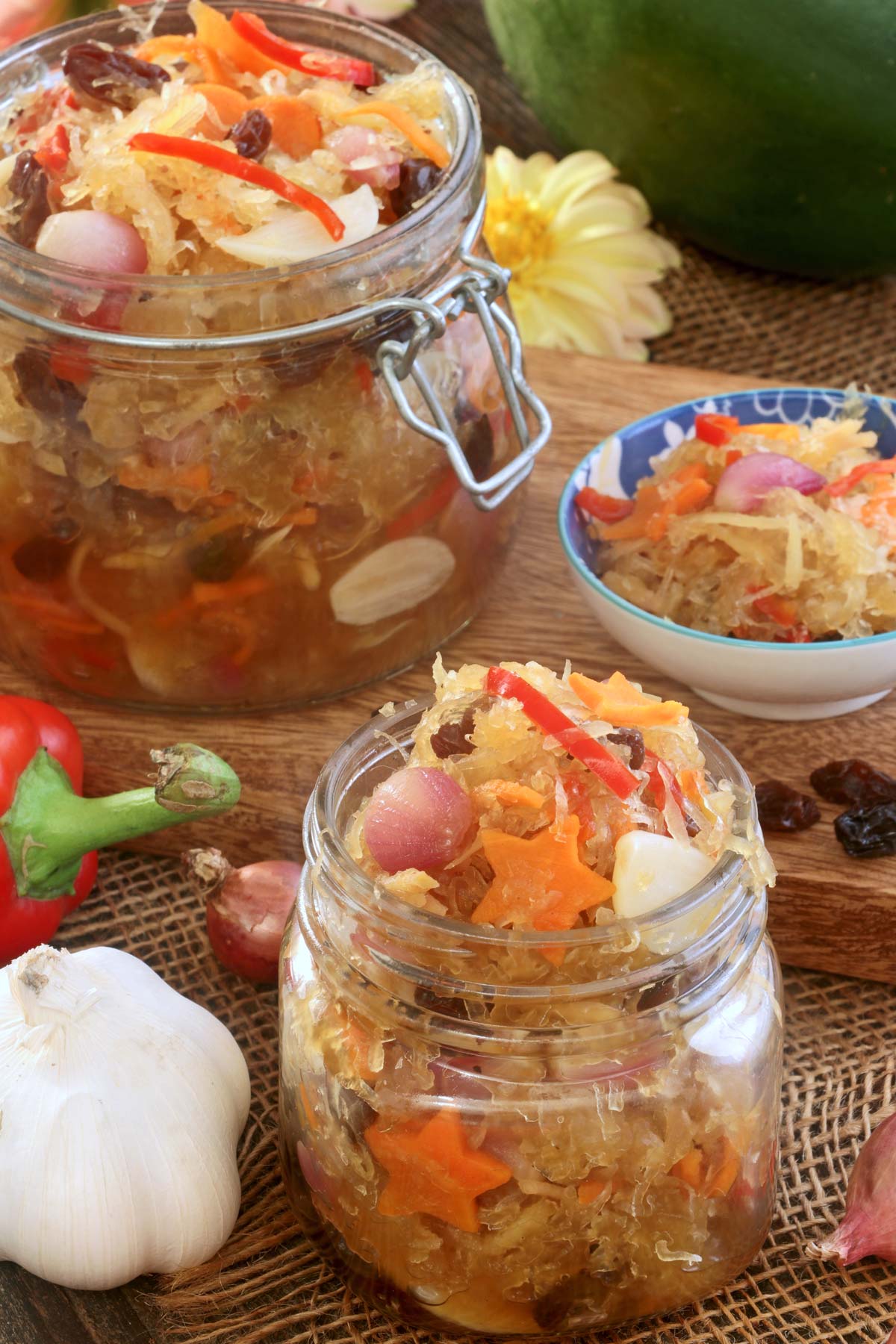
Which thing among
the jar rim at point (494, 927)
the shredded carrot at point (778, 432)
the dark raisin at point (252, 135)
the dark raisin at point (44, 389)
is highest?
the dark raisin at point (252, 135)

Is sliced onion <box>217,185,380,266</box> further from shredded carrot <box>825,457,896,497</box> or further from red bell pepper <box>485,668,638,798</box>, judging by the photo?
shredded carrot <box>825,457,896,497</box>

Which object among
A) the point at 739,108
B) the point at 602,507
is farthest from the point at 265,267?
the point at 739,108

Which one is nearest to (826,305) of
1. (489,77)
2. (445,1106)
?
(489,77)

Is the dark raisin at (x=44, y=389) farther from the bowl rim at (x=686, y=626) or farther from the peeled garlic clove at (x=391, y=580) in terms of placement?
the bowl rim at (x=686, y=626)

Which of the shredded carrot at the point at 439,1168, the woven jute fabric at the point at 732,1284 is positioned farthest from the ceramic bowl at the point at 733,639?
the shredded carrot at the point at 439,1168

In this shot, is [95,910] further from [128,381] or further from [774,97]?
[774,97]

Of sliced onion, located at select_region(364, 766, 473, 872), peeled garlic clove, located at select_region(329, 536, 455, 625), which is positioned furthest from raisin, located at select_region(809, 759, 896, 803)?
sliced onion, located at select_region(364, 766, 473, 872)
